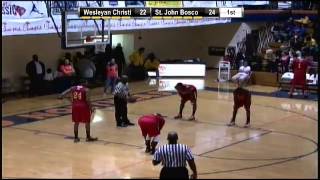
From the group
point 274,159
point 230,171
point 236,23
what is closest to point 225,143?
point 274,159

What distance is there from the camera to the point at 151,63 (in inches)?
1122

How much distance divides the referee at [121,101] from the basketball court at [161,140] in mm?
285

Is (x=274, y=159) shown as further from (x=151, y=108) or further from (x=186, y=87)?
(x=151, y=108)

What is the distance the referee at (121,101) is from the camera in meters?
15.6

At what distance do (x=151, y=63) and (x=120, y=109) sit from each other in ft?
41.2

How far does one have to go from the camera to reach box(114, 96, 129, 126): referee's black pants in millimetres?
15898

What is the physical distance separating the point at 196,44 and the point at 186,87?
697 inches

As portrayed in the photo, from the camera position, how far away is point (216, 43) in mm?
33875

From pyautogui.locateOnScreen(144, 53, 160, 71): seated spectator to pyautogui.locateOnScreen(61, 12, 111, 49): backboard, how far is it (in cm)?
664

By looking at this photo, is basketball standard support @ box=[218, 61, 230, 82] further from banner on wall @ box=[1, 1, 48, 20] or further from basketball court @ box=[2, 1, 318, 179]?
banner on wall @ box=[1, 1, 48, 20]

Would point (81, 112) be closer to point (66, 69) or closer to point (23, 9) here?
point (23, 9)

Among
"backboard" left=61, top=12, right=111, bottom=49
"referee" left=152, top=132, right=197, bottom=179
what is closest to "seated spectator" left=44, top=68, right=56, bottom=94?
"backboard" left=61, top=12, right=111, bottom=49

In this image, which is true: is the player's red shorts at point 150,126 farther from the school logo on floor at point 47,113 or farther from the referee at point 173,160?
the school logo on floor at point 47,113

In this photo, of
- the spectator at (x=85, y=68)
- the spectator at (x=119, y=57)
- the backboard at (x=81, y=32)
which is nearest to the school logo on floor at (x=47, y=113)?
the backboard at (x=81, y=32)
